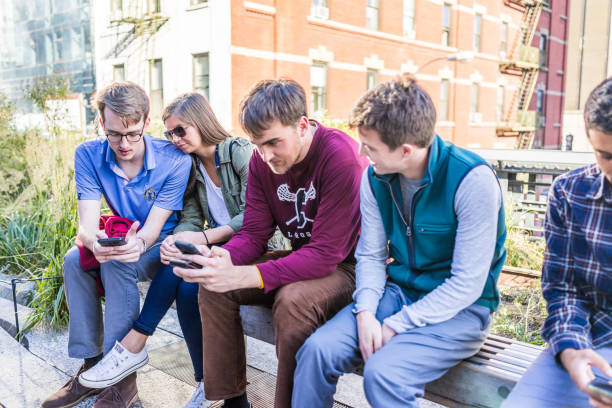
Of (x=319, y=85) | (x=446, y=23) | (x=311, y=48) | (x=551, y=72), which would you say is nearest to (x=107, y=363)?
(x=311, y=48)

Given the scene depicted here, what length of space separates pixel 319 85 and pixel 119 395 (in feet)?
51.1

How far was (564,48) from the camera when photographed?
30266 mm

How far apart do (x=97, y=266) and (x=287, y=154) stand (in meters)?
1.27

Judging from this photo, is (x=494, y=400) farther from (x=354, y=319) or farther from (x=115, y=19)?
(x=115, y=19)

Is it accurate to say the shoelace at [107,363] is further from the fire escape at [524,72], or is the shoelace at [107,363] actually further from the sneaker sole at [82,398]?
the fire escape at [524,72]

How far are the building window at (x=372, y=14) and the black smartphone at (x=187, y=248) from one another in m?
17.7

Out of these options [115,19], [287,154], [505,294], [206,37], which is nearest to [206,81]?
[206,37]

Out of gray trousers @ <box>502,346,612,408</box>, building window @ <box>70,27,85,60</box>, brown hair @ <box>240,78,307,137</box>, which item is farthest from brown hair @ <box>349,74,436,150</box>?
building window @ <box>70,27,85,60</box>

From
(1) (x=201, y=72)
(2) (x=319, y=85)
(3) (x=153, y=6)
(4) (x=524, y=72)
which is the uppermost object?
(3) (x=153, y=6)

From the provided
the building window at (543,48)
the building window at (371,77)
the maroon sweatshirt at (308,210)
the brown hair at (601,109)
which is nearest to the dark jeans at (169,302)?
the maroon sweatshirt at (308,210)

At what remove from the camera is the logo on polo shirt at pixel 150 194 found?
3004 mm

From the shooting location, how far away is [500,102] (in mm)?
26281

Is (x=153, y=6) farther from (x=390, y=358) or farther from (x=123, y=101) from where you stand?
(x=390, y=358)

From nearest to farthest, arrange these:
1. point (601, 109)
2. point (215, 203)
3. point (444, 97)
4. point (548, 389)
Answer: point (601, 109) → point (548, 389) → point (215, 203) → point (444, 97)
